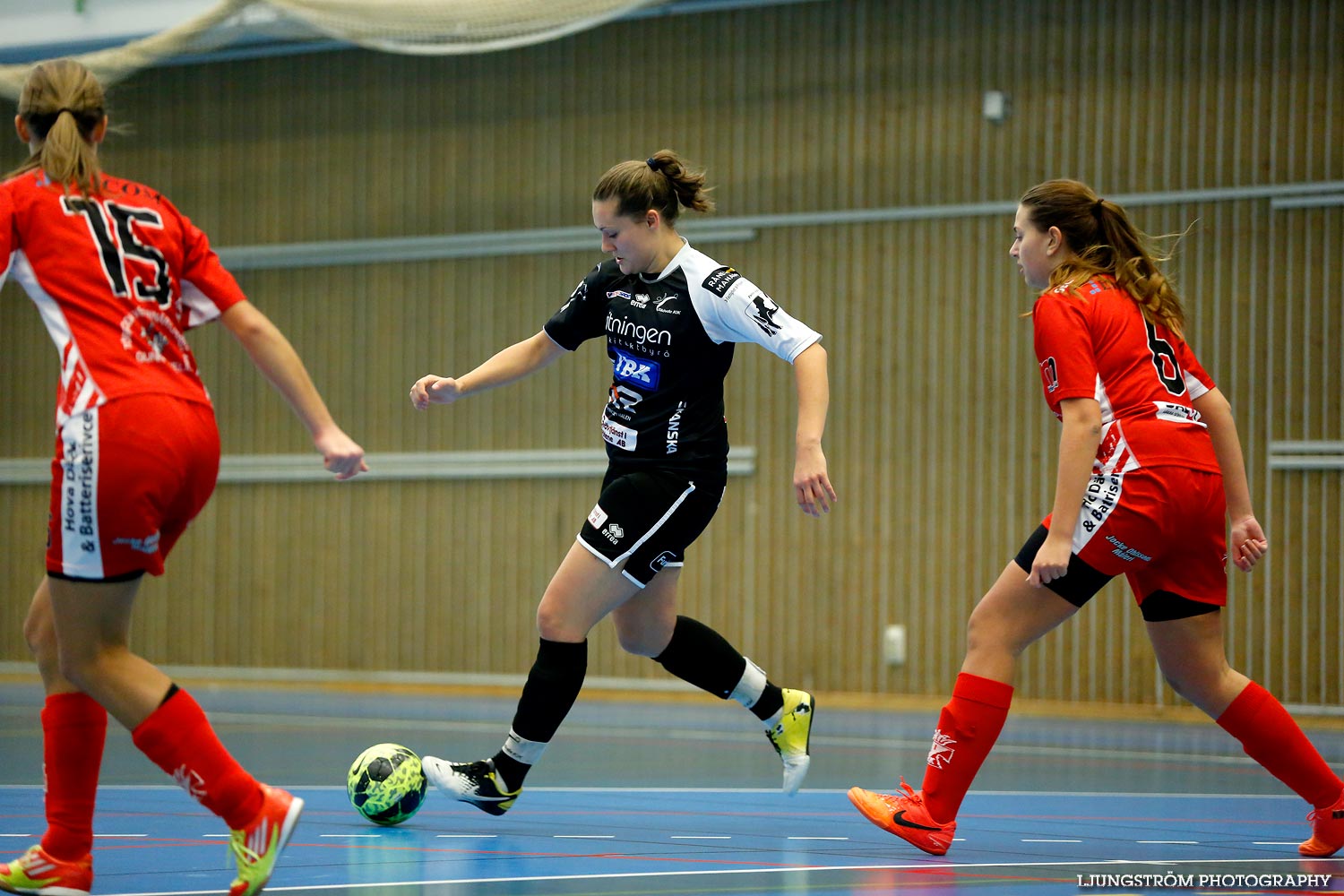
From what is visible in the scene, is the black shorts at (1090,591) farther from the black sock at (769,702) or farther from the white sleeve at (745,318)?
the black sock at (769,702)

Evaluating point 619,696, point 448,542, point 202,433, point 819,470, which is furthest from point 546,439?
point 202,433

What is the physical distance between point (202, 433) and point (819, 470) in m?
1.54

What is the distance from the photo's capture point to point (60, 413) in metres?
2.75

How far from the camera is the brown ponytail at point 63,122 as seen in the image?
2822 millimetres

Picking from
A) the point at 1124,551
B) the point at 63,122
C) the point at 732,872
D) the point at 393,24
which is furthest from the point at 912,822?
the point at 393,24

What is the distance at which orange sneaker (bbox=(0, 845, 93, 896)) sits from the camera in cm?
292

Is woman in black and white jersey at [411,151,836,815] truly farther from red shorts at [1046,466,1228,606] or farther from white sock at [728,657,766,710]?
red shorts at [1046,466,1228,606]

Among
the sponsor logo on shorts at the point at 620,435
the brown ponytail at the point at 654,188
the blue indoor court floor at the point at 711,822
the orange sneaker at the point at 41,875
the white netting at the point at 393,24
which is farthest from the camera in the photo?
the white netting at the point at 393,24

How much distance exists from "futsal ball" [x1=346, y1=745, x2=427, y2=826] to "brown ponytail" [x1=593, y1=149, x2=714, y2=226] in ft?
5.43

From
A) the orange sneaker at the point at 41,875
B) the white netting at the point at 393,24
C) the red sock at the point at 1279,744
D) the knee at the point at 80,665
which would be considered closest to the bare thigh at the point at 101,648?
the knee at the point at 80,665

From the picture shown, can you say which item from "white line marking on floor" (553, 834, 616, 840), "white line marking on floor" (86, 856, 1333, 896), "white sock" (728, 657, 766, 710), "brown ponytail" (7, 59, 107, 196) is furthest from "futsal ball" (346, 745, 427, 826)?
"brown ponytail" (7, 59, 107, 196)

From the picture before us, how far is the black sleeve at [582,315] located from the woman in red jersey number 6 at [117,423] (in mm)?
1552

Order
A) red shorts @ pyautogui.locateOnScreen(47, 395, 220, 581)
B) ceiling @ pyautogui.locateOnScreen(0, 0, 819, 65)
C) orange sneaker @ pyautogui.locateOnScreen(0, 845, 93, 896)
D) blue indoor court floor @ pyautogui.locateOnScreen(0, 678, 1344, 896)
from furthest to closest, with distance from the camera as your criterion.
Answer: ceiling @ pyautogui.locateOnScreen(0, 0, 819, 65) → blue indoor court floor @ pyautogui.locateOnScreen(0, 678, 1344, 896) → orange sneaker @ pyautogui.locateOnScreen(0, 845, 93, 896) → red shorts @ pyautogui.locateOnScreen(47, 395, 220, 581)

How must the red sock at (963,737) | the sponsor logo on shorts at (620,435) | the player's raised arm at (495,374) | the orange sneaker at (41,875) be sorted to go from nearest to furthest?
the orange sneaker at (41,875)
the red sock at (963,737)
the sponsor logo on shorts at (620,435)
the player's raised arm at (495,374)
